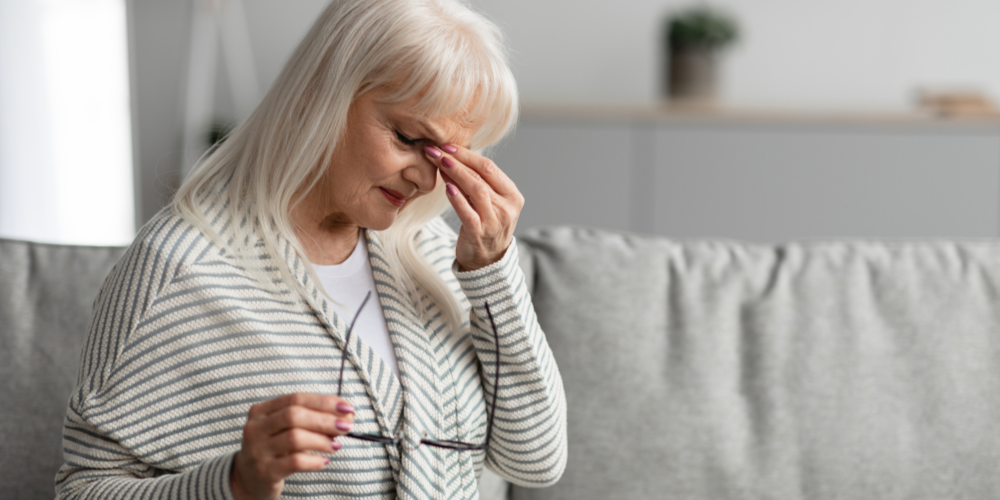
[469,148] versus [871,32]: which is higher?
[871,32]

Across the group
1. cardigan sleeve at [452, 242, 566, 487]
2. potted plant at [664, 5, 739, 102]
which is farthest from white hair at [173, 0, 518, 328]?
potted plant at [664, 5, 739, 102]

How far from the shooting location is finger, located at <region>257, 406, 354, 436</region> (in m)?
0.66

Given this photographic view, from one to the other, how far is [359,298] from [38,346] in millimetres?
498

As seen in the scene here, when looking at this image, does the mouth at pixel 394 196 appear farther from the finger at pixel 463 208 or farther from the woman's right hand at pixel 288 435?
the woman's right hand at pixel 288 435

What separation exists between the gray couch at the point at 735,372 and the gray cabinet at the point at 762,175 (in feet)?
4.91

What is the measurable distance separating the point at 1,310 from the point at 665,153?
2.09m

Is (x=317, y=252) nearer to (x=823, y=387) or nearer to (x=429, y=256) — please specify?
(x=429, y=256)

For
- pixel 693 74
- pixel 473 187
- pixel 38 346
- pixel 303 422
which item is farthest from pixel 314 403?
pixel 693 74

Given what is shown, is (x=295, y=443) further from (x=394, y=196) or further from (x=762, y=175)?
(x=762, y=175)

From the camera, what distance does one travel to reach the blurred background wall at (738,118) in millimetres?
2615

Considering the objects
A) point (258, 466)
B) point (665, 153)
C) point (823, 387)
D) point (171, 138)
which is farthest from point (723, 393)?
point (171, 138)

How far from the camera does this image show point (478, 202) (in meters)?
0.87

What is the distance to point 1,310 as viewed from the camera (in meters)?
1.10

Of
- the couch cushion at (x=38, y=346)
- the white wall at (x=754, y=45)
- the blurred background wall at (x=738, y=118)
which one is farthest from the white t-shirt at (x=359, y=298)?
the white wall at (x=754, y=45)
